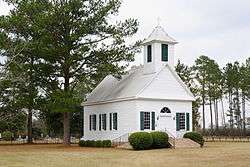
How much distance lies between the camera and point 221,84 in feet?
271

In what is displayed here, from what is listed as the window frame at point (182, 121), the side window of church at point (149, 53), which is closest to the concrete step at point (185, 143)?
the window frame at point (182, 121)

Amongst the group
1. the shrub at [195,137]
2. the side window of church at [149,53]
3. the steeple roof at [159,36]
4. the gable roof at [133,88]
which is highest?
the steeple roof at [159,36]

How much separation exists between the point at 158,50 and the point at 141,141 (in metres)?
10.6

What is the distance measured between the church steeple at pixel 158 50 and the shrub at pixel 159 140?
24.1ft

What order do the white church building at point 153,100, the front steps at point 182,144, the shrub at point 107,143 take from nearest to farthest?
the front steps at point 182,144 < the white church building at point 153,100 < the shrub at point 107,143

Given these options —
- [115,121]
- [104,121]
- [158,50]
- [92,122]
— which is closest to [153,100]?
[115,121]

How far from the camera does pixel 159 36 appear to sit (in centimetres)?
4372

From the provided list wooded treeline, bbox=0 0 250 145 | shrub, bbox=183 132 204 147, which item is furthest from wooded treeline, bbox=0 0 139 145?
shrub, bbox=183 132 204 147

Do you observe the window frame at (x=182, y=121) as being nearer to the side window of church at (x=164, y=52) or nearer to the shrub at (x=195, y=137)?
the shrub at (x=195, y=137)

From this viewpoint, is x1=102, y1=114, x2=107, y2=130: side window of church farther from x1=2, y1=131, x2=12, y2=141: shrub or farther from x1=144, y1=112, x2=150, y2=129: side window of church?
x1=2, y1=131, x2=12, y2=141: shrub

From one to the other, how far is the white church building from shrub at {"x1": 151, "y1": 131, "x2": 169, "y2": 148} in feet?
11.6

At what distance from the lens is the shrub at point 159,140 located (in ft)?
122

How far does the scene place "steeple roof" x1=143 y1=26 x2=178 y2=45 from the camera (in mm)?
43562

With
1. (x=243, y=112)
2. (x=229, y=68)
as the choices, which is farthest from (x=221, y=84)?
(x=243, y=112)
